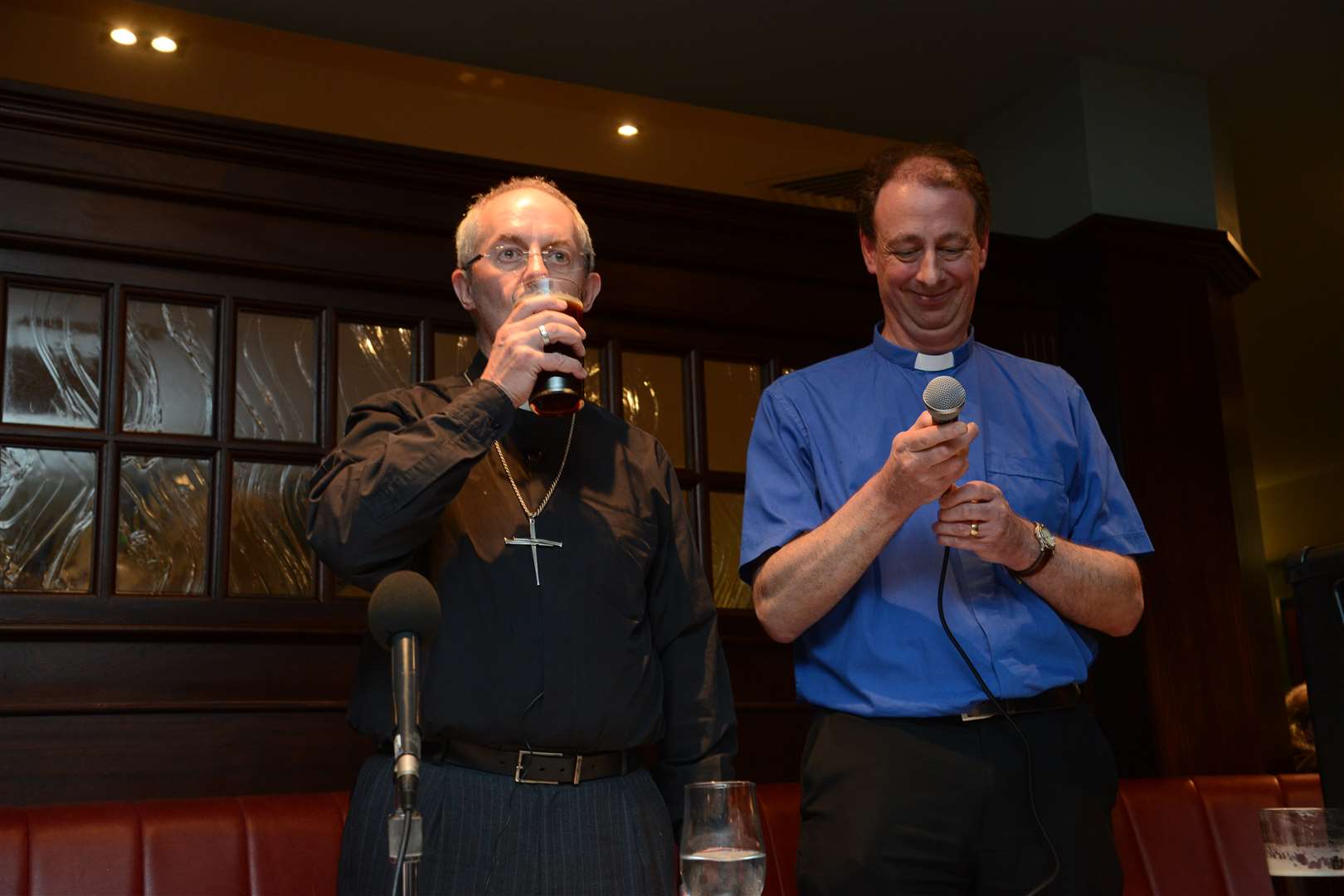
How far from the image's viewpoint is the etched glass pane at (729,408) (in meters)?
3.63

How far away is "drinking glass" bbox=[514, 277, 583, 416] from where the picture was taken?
5.32ft

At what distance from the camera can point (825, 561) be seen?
172 centimetres

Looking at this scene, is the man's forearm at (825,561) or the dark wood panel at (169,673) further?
the dark wood panel at (169,673)

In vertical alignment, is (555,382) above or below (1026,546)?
above

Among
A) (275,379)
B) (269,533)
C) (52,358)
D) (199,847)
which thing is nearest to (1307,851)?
(199,847)

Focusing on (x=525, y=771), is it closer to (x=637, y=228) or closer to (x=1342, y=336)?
(x=637, y=228)

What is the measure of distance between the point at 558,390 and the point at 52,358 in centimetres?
172

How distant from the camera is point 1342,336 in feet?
24.1

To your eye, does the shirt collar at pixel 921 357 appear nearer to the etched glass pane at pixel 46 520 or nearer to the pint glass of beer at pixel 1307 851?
the pint glass of beer at pixel 1307 851

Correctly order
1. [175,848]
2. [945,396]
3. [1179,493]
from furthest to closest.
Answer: [1179,493], [175,848], [945,396]

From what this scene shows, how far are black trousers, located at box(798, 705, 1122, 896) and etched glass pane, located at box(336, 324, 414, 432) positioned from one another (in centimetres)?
180

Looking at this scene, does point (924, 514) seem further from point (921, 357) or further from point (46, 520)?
point (46, 520)

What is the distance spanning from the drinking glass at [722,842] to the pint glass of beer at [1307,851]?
469 mm

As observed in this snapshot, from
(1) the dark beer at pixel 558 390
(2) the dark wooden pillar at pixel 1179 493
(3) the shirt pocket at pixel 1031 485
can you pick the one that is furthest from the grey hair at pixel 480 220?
(2) the dark wooden pillar at pixel 1179 493
